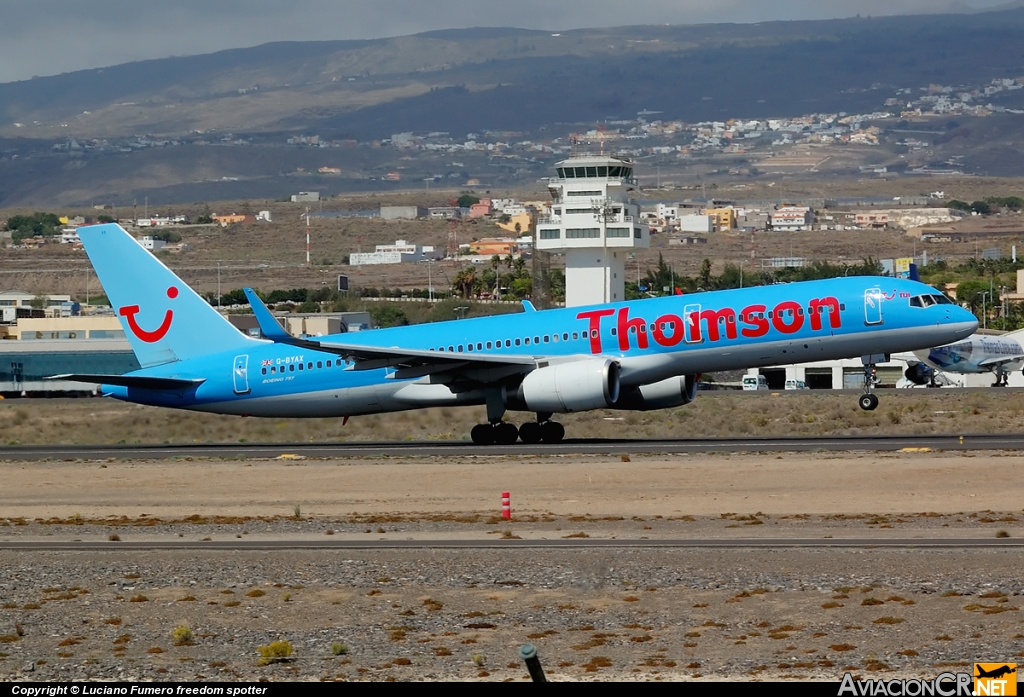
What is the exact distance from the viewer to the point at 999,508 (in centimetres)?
2611

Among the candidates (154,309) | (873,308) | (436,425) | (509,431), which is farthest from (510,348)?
(154,309)

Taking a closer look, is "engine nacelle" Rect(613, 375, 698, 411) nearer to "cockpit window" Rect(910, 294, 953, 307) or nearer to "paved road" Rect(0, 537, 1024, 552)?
"cockpit window" Rect(910, 294, 953, 307)

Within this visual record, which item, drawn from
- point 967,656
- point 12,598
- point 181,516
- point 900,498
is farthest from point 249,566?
point 900,498

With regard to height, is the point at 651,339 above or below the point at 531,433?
above

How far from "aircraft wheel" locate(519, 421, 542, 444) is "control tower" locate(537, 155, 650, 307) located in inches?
2313

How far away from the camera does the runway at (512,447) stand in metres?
37.7

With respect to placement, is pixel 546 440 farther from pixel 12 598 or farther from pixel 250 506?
pixel 12 598

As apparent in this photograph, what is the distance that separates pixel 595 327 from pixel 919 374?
139 feet

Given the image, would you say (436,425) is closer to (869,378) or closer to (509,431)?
(509,431)

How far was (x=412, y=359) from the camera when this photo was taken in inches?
1545

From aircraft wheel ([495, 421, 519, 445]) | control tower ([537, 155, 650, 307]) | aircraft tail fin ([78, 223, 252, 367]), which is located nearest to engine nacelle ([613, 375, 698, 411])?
aircraft wheel ([495, 421, 519, 445])

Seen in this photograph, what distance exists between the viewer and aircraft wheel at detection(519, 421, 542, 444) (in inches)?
1620

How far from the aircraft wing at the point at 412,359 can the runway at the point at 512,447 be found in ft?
6.93

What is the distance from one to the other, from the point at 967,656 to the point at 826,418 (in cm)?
3498
